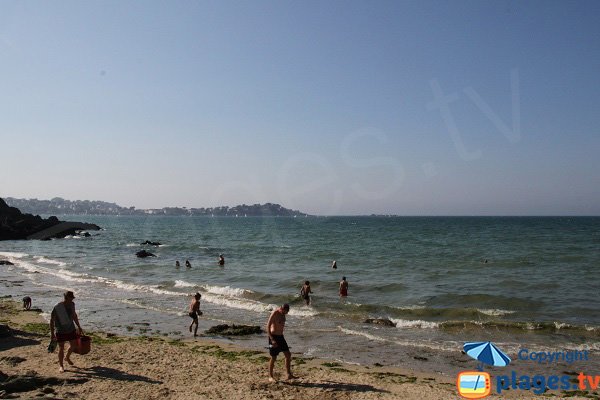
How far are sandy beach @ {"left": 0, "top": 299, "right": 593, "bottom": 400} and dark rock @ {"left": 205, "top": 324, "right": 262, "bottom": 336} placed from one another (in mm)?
2116

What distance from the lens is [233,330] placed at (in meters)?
16.8

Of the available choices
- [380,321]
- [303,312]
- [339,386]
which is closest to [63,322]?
[339,386]

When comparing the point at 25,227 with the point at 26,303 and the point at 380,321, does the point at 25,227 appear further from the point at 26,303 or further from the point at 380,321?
the point at 380,321

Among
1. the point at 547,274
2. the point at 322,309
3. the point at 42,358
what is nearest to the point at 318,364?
the point at 42,358

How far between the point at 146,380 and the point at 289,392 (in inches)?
141

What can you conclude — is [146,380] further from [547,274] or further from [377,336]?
[547,274]

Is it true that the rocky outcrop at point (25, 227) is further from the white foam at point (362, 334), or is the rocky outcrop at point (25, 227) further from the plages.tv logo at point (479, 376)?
the plages.tv logo at point (479, 376)

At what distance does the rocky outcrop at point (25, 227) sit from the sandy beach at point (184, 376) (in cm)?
7157

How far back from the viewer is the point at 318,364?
41.8 ft

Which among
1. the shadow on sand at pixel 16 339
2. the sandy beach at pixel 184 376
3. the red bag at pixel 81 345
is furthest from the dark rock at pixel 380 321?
the shadow on sand at pixel 16 339

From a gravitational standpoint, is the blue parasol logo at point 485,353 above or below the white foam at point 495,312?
above

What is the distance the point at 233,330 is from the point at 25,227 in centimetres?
7567

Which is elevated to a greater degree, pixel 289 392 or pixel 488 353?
pixel 488 353

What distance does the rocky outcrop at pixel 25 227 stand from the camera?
74.2 m
